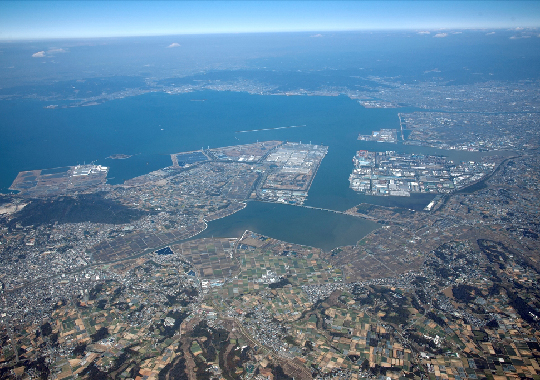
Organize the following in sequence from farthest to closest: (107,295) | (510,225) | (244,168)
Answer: (244,168), (510,225), (107,295)

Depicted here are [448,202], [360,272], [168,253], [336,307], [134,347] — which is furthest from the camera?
[448,202]

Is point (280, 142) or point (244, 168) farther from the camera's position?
point (280, 142)

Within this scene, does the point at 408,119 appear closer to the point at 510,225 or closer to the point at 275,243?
the point at 510,225

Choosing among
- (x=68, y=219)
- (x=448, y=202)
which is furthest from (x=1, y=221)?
(x=448, y=202)

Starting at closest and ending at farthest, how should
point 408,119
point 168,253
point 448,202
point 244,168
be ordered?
point 168,253 → point 448,202 → point 244,168 → point 408,119

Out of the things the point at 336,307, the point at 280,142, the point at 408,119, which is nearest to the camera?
the point at 336,307

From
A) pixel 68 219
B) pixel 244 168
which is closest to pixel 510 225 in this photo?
pixel 244 168

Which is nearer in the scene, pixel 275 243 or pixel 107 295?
pixel 107 295

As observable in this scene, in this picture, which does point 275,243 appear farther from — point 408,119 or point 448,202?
point 408,119
